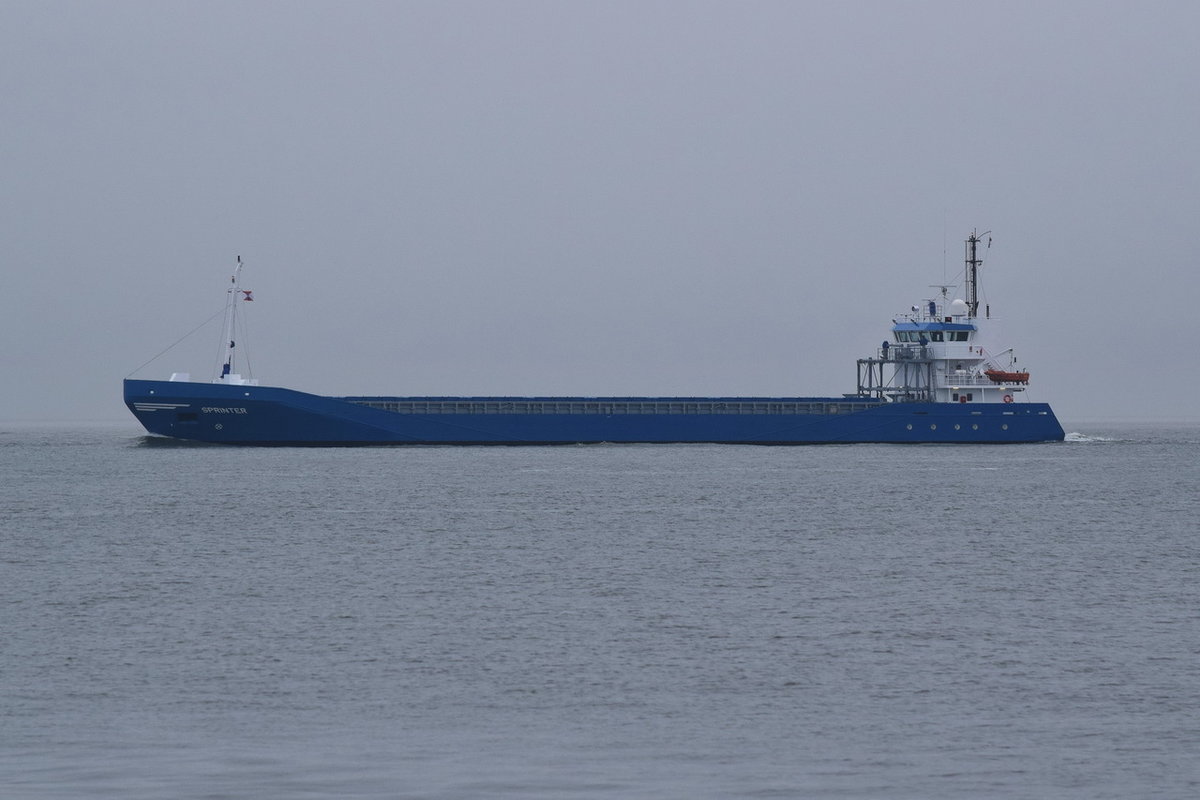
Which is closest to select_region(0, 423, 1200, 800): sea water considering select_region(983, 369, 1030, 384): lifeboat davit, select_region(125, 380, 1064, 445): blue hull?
select_region(125, 380, 1064, 445): blue hull

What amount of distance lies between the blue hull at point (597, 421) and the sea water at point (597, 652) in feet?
85.8

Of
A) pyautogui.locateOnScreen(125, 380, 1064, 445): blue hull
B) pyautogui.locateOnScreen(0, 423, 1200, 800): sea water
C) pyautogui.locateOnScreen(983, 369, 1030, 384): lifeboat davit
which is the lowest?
pyautogui.locateOnScreen(0, 423, 1200, 800): sea water

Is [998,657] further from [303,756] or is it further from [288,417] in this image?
[288,417]

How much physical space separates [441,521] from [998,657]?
20.8m

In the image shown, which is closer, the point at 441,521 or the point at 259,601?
the point at 259,601

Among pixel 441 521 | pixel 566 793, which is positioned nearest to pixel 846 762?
pixel 566 793

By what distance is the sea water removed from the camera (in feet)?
39.8

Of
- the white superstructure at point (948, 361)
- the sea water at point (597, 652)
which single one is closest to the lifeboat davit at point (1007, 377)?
the white superstructure at point (948, 361)

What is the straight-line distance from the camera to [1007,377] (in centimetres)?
7450

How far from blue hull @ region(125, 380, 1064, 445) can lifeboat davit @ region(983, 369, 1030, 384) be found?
150cm

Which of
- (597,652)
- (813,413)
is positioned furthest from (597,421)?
(597,652)

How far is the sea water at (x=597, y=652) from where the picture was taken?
1212cm

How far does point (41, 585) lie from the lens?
24016mm

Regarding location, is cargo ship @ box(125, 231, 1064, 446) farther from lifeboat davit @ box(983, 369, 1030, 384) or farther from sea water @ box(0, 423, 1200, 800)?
sea water @ box(0, 423, 1200, 800)
